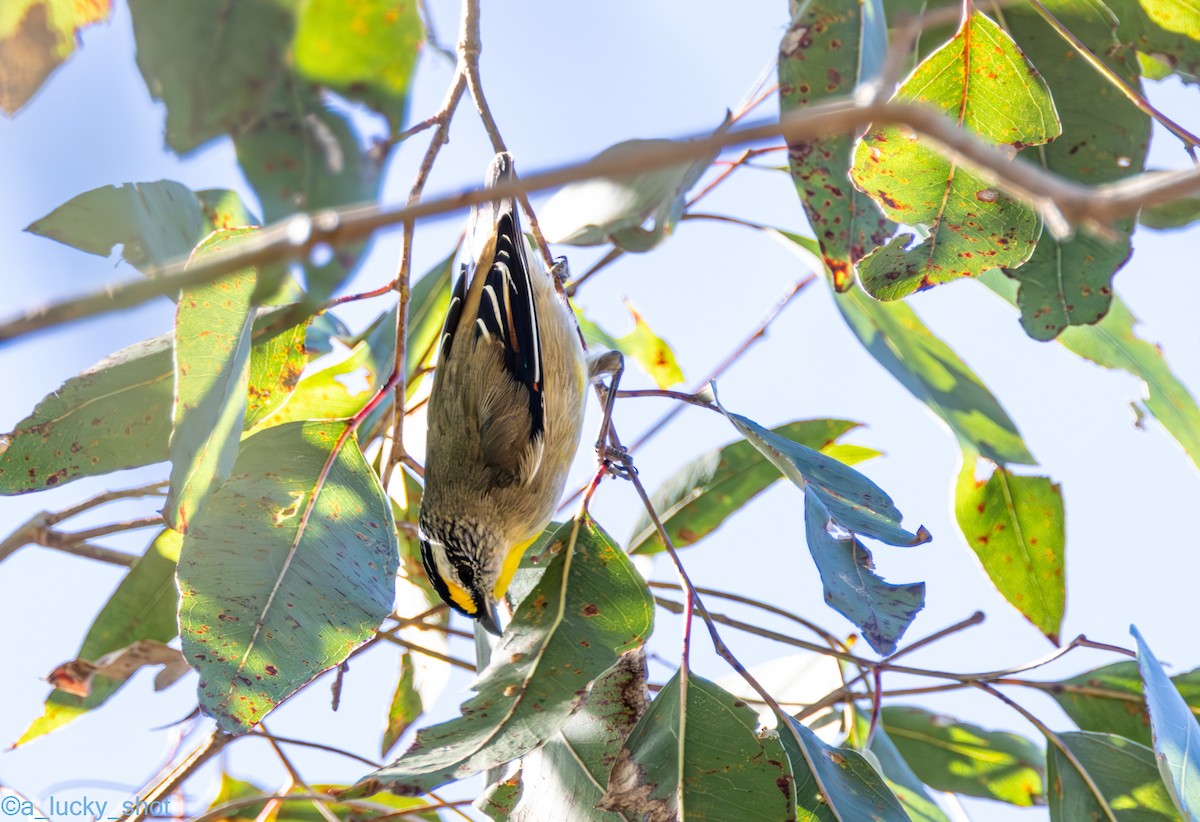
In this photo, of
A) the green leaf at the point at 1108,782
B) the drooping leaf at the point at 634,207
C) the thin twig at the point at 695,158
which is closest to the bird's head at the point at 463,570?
the drooping leaf at the point at 634,207

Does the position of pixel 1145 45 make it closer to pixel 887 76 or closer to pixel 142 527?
pixel 887 76

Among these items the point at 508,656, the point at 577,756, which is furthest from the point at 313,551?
the point at 577,756

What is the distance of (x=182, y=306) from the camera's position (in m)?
1.49

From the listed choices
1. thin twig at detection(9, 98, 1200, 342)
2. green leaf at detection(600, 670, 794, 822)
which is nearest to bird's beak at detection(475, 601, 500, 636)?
green leaf at detection(600, 670, 794, 822)

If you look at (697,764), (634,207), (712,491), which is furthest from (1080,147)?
(697,764)

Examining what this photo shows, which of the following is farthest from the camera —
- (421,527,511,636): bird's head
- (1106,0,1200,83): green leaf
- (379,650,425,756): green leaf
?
(421,527,511,636): bird's head

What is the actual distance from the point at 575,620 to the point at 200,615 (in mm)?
582

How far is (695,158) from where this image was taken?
0.49 meters

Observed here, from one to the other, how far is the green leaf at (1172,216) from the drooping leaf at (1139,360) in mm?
223

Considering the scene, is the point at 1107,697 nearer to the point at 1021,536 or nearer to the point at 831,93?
the point at 1021,536

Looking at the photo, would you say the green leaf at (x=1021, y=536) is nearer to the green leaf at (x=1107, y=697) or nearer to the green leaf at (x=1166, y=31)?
the green leaf at (x=1107, y=697)

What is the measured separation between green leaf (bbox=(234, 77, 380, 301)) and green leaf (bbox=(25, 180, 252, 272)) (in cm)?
59

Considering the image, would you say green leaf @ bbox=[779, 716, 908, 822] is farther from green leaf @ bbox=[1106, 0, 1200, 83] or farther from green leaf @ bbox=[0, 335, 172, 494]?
green leaf @ bbox=[1106, 0, 1200, 83]

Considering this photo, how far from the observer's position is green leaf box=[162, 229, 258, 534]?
1.42 m
